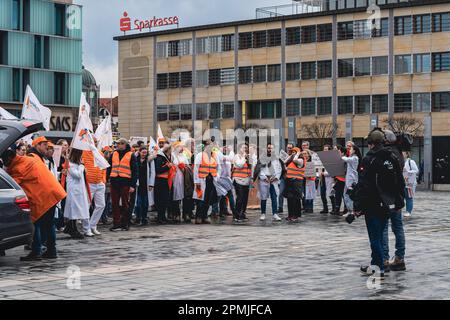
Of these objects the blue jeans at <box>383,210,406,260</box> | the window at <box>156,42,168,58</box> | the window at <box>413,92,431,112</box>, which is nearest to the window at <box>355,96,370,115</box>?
the window at <box>413,92,431,112</box>

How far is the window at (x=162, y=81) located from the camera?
249 feet

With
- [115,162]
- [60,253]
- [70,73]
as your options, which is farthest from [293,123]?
[60,253]

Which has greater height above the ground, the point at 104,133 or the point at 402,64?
the point at 402,64

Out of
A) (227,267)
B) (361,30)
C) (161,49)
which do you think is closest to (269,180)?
(227,267)

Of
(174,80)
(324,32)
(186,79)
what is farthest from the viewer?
(174,80)

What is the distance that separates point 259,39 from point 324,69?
6780 millimetres

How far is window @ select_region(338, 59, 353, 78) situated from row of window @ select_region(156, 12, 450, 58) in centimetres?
179

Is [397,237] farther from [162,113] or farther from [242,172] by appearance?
[162,113]

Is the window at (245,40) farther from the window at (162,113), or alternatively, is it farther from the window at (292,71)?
the window at (162,113)

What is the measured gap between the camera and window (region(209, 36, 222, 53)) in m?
72.9

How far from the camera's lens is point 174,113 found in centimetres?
7575

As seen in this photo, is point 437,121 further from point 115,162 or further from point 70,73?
point 115,162

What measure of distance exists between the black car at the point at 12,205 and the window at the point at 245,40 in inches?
2378
